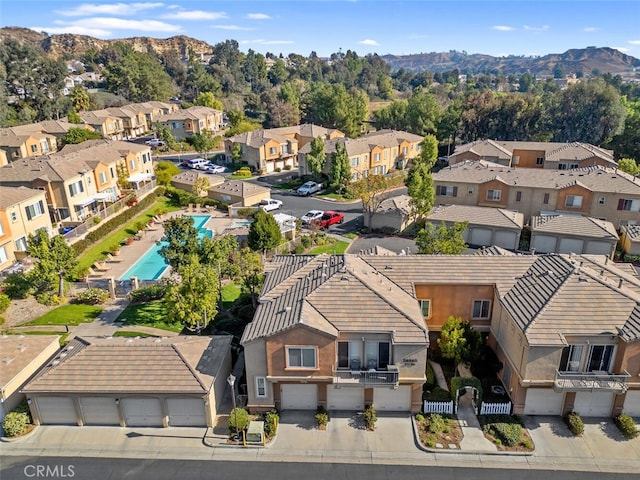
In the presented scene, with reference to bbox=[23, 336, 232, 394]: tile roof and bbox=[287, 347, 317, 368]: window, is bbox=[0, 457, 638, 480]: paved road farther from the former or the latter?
bbox=[287, 347, 317, 368]: window

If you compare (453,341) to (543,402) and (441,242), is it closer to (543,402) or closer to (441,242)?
(543,402)

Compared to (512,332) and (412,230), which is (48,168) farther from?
(512,332)

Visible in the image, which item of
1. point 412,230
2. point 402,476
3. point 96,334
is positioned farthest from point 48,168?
point 402,476

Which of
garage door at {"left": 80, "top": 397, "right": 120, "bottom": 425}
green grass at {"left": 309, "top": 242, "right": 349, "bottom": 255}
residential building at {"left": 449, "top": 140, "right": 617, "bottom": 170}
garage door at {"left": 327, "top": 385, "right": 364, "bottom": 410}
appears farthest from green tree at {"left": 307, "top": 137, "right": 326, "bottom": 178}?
garage door at {"left": 80, "top": 397, "right": 120, "bottom": 425}

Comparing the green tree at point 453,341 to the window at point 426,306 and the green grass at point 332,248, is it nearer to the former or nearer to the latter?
the window at point 426,306

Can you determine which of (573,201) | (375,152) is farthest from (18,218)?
(573,201)

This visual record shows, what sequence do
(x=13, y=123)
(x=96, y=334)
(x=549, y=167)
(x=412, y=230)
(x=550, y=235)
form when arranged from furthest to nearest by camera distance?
(x=13, y=123) < (x=549, y=167) < (x=412, y=230) < (x=550, y=235) < (x=96, y=334)

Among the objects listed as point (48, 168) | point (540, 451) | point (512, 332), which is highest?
point (48, 168)
